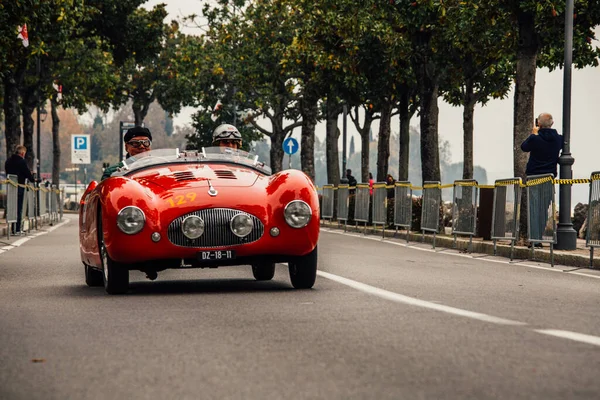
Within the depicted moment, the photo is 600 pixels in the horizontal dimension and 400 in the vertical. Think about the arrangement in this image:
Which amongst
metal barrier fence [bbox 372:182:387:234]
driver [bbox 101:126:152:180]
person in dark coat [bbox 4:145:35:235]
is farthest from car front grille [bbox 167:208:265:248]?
person in dark coat [bbox 4:145:35:235]

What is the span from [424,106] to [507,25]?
5168mm

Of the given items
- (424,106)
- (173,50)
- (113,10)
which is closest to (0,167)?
(173,50)

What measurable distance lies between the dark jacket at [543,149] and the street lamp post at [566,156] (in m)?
0.13

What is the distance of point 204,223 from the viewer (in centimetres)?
962

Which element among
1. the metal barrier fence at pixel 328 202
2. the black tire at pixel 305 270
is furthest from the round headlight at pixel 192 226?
the metal barrier fence at pixel 328 202

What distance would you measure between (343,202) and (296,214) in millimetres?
22064

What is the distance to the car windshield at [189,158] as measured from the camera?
10.9 metres

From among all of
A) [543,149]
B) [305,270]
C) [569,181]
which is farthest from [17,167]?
[305,270]

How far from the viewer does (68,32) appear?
3447cm

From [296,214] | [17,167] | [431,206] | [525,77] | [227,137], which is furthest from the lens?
[17,167]

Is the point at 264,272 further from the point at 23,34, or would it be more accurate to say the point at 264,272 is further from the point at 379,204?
the point at 23,34

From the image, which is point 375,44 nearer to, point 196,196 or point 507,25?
point 507,25

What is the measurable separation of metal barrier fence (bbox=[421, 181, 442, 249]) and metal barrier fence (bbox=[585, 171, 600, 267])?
730 centimetres

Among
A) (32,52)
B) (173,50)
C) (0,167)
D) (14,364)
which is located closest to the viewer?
(14,364)
